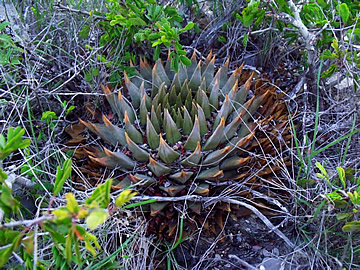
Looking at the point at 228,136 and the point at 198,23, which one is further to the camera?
the point at 198,23

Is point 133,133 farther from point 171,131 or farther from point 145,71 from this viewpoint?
point 145,71

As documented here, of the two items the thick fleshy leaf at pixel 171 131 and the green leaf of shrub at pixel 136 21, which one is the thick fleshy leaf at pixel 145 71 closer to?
the green leaf of shrub at pixel 136 21

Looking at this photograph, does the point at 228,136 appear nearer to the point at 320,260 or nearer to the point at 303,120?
the point at 303,120

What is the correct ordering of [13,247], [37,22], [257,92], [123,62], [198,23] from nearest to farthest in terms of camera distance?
[13,247]
[257,92]
[123,62]
[37,22]
[198,23]

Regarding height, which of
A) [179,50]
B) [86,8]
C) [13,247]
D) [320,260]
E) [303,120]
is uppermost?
[86,8]

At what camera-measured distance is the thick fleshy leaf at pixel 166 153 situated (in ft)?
5.46

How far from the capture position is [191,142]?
1746 millimetres

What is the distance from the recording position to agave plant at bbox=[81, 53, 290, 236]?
173 centimetres

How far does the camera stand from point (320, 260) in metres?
1.63

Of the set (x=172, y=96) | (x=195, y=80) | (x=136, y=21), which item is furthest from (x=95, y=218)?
(x=136, y=21)

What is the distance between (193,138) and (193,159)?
10 cm

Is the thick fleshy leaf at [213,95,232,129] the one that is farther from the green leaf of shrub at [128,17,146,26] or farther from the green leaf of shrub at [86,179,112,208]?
the green leaf of shrub at [86,179,112,208]

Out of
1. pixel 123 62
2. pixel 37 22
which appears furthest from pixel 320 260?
pixel 37 22

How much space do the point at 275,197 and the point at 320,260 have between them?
1.17ft
